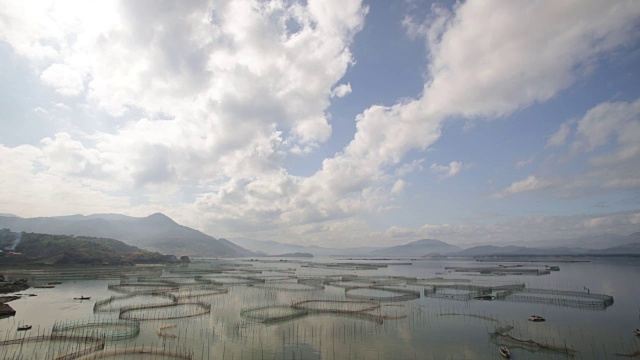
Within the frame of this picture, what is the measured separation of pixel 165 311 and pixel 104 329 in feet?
33.0

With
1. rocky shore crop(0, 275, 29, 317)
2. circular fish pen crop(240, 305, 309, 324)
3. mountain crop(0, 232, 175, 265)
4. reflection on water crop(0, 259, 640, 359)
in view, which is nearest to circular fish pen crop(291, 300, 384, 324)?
reflection on water crop(0, 259, 640, 359)

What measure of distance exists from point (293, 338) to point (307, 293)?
33391mm

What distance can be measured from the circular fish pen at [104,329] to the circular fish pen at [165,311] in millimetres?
2538

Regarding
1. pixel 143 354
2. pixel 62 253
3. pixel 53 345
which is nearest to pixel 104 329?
pixel 53 345

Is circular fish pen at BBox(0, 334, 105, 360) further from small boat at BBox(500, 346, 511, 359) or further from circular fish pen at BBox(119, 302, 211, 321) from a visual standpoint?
small boat at BBox(500, 346, 511, 359)

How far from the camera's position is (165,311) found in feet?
159

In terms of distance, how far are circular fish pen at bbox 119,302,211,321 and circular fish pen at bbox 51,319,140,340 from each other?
2.54 meters

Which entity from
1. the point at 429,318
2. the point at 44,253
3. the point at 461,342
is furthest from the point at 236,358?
the point at 44,253

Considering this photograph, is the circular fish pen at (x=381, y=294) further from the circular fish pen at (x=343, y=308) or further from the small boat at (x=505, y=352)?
the small boat at (x=505, y=352)

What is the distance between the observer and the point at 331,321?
4438cm

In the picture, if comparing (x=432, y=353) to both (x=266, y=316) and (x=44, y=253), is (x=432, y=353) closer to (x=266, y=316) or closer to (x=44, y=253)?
(x=266, y=316)

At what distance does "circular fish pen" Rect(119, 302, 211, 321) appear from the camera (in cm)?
4452

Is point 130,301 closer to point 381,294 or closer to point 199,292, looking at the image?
point 199,292

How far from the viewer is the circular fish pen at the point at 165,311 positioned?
44519 mm
